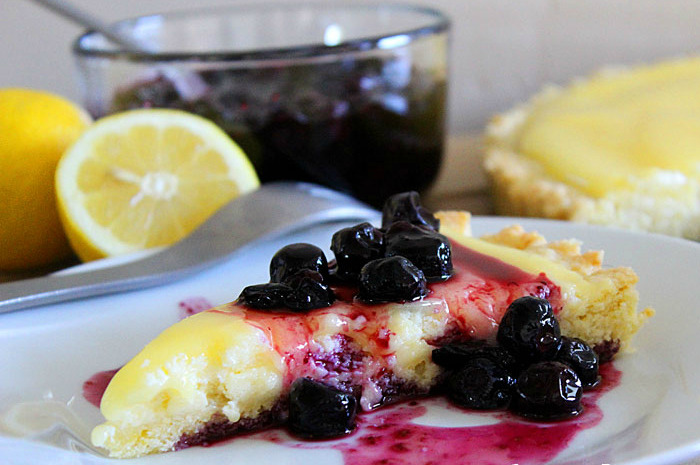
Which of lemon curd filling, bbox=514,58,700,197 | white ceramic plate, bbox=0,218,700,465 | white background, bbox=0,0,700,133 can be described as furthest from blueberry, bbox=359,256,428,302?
white background, bbox=0,0,700,133

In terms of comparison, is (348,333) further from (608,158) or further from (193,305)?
(608,158)

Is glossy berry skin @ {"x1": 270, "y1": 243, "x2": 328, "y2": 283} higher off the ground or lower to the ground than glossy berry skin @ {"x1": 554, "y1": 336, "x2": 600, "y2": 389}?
higher

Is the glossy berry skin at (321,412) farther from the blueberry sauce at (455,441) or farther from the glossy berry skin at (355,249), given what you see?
the glossy berry skin at (355,249)

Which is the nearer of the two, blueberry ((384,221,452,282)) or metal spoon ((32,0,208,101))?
blueberry ((384,221,452,282))

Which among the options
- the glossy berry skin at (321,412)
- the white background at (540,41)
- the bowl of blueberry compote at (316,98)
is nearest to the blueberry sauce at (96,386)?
the glossy berry skin at (321,412)

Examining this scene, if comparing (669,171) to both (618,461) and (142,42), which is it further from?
(142,42)

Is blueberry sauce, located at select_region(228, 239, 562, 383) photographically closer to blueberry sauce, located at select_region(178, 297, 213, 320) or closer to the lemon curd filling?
blueberry sauce, located at select_region(178, 297, 213, 320)
